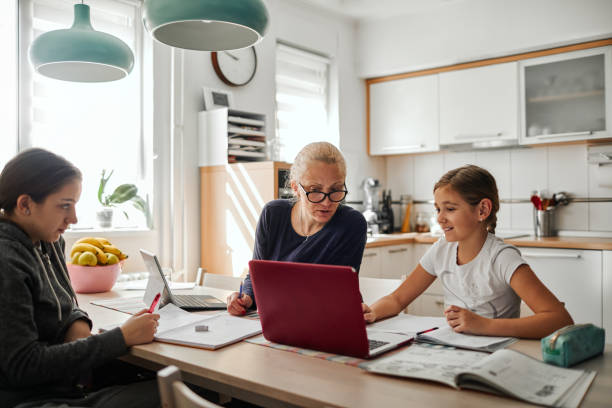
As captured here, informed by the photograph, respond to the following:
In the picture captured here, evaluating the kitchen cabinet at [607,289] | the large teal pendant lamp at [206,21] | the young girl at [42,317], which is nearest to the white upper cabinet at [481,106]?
the kitchen cabinet at [607,289]

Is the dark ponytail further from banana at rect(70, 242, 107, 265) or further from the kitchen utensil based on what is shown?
the kitchen utensil

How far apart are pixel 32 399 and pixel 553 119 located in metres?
3.43

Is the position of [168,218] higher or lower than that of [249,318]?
higher

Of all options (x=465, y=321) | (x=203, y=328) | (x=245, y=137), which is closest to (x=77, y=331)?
(x=203, y=328)

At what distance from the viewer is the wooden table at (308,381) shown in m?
0.88

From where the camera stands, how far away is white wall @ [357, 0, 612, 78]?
338cm

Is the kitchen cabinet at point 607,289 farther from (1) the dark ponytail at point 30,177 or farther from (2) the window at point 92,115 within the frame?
(1) the dark ponytail at point 30,177

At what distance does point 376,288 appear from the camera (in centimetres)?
194

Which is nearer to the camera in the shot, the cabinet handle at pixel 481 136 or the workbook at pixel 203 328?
the workbook at pixel 203 328

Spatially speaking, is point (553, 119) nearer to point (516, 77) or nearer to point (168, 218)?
point (516, 77)

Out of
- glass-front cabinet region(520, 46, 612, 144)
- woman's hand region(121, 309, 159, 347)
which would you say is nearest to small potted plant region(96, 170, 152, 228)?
woman's hand region(121, 309, 159, 347)

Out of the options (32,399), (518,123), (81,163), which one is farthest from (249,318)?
(518,123)

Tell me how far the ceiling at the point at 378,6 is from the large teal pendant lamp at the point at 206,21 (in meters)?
2.34

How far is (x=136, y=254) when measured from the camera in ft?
9.72
